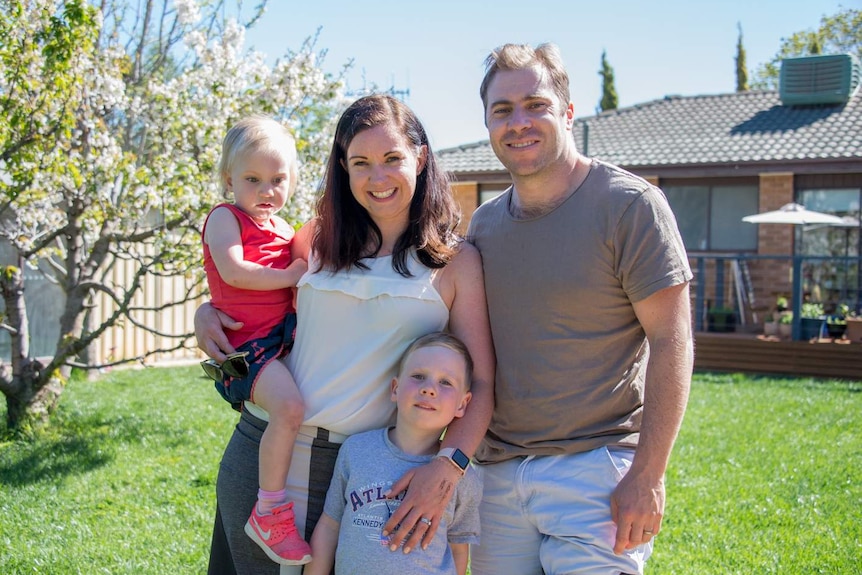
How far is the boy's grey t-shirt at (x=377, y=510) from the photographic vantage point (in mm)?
2289

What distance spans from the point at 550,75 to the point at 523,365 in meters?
0.88

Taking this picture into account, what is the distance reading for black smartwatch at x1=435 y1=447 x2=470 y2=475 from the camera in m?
2.32

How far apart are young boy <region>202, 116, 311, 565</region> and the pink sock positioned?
0.03 meters

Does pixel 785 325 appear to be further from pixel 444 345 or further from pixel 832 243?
pixel 444 345

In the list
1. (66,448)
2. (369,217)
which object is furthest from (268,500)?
(66,448)

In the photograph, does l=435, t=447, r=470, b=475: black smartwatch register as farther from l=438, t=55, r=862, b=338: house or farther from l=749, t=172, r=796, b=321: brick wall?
l=749, t=172, r=796, b=321: brick wall

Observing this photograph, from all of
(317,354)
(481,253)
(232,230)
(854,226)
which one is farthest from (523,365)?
(854,226)

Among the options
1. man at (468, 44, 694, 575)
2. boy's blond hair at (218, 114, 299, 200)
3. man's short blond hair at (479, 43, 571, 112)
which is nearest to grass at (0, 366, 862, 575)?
man at (468, 44, 694, 575)

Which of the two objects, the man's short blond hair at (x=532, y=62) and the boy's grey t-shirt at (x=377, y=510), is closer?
the boy's grey t-shirt at (x=377, y=510)

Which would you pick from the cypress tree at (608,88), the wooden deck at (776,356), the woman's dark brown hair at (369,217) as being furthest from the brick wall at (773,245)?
the cypress tree at (608,88)

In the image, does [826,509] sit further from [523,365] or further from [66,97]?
[66,97]

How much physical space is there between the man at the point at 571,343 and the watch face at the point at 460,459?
0.26 metres

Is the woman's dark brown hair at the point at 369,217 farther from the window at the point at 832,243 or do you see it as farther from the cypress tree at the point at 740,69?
the cypress tree at the point at 740,69

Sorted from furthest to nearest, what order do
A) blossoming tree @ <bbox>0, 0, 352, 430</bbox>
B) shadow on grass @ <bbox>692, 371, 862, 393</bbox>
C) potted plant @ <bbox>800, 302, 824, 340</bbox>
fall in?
1. potted plant @ <bbox>800, 302, 824, 340</bbox>
2. shadow on grass @ <bbox>692, 371, 862, 393</bbox>
3. blossoming tree @ <bbox>0, 0, 352, 430</bbox>
